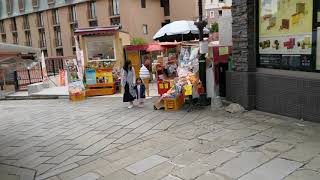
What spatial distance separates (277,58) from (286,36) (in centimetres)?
54

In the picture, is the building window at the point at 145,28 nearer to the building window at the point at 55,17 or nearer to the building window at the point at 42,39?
the building window at the point at 55,17

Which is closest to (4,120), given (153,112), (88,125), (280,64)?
(88,125)

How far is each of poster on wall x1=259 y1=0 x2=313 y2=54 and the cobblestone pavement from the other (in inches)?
59.6

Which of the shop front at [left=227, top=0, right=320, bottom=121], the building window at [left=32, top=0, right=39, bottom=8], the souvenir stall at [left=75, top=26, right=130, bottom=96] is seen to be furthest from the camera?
the building window at [left=32, top=0, right=39, bottom=8]

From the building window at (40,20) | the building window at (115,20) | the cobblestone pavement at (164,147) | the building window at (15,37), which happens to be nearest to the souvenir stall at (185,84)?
the cobblestone pavement at (164,147)

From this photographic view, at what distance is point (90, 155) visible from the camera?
6.01m

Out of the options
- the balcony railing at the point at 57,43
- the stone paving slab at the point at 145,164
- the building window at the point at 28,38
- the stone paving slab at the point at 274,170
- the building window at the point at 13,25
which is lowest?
the stone paving slab at the point at 145,164

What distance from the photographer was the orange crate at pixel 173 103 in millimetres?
9094

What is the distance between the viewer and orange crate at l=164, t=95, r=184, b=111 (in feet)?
29.8

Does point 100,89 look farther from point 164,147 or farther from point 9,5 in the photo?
point 9,5

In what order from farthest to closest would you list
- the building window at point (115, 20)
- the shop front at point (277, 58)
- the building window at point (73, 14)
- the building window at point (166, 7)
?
the building window at point (166, 7) < the building window at point (73, 14) < the building window at point (115, 20) < the shop front at point (277, 58)

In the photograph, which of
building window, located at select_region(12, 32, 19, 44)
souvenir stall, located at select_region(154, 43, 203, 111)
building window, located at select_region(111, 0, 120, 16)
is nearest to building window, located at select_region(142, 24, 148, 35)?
building window, located at select_region(111, 0, 120, 16)

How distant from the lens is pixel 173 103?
9.12 meters

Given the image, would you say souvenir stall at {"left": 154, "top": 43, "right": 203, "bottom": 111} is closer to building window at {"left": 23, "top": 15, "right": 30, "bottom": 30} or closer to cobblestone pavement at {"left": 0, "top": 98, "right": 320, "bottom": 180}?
cobblestone pavement at {"left": 0, "top": 98, "right": 320, "bottom": 180}
